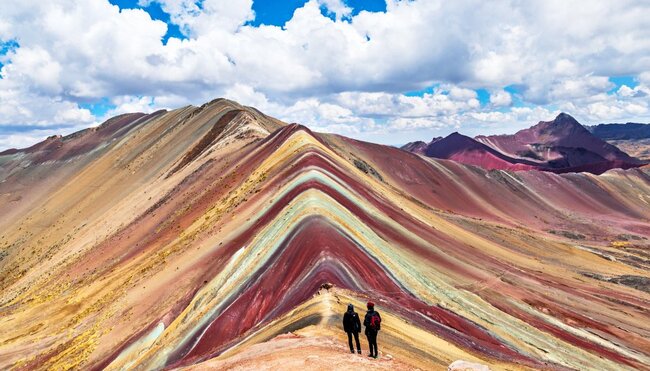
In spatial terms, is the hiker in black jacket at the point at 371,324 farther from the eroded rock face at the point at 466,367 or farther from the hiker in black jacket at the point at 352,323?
the eroded rock face at the point at 466,367

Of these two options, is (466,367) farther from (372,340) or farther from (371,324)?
(371,324)

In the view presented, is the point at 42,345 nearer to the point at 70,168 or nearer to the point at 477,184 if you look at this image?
the point at 477,184

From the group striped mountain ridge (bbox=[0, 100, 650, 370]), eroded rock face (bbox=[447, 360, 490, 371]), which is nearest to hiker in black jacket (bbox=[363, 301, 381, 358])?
striped mountain ridge (bbox=[0, 100, 650, 370])

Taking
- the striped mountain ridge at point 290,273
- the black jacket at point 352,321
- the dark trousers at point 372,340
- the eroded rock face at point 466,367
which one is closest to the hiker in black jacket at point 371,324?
the dark trousers at point 372,340

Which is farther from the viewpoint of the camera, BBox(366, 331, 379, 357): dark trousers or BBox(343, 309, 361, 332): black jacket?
BBox(343, 309, 361, 332): black jacket

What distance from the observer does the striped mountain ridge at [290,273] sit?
71.5ft

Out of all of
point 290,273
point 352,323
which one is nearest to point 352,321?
point 352,323

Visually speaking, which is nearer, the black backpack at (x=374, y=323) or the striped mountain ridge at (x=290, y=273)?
the black backpack at (x=374, y=323)

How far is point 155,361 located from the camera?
23.6 m

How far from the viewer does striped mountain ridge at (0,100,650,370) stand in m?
21.8

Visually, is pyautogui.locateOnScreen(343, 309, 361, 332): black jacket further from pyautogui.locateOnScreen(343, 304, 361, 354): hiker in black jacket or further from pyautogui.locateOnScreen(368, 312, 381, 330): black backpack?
pyautogui.locateOnScreen(368, 312, 381, 330): black backpack

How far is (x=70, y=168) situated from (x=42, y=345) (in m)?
98.1

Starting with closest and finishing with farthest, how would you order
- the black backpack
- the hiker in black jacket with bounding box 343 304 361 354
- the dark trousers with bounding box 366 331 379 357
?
1. the black backpack
2. the dark trousers with bounding box 366 331 379 357
3. the hiker in black jacket with bounding box 343 304 361 354

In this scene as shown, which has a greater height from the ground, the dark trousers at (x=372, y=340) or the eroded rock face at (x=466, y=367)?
the dark trousers at (x=372, y=340)
